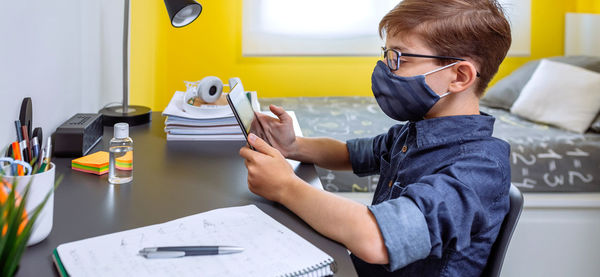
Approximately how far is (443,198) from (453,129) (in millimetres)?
227

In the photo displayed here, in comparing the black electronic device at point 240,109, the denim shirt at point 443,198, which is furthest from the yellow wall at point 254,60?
the denim shirt at point 443,198

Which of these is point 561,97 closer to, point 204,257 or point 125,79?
point 125,79

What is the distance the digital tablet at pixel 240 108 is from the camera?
97 centimetres

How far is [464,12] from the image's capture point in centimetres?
99

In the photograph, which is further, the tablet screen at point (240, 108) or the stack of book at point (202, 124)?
the stack of book at point (202, 124)

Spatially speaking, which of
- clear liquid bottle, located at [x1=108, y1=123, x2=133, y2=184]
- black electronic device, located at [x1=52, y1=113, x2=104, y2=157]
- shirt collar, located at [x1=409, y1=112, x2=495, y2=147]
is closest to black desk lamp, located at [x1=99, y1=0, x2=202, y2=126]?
black electronic device, located at [x1=52, y1=113, x2=104, y2=157]

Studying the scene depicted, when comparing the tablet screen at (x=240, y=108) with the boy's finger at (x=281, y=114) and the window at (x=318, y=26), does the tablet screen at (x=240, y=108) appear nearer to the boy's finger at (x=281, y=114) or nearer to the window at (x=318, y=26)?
the boy's finger at (x=281, y=114)

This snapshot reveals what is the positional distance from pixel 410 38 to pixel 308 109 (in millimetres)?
1736

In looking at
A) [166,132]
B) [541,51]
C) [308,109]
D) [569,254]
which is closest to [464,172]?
[166,132]

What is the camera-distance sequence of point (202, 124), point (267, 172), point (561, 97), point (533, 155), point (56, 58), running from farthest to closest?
point (561, 97)
point (533, 155)
point (202, 124)
point (56, 58)
point (267, 172)

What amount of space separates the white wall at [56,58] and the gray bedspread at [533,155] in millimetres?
878

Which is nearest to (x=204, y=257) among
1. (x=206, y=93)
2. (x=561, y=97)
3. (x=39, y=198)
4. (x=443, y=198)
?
(x=39, y=198)

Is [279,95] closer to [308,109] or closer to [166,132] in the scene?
[308,109]

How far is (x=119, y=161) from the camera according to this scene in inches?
39.3
